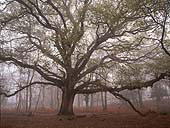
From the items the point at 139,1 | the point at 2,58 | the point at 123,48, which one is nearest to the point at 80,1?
the point at 123,48

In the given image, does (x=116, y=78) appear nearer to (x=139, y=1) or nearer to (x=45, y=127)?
(x=139, y=1)

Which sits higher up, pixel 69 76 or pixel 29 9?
pixel 29 9

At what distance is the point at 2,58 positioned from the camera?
609 inches

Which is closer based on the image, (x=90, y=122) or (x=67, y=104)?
(x=90, y=122)

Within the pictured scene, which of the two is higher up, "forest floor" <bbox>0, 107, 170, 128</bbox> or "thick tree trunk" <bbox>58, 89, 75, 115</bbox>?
"thick tree trunk" <bbox>58, 89, 75, 115</bbox>

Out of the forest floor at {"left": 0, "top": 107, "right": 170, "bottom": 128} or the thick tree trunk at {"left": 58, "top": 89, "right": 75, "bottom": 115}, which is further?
the thick tree trunk at {"left": 58, "top": 89, "right": 75, "bottom": 115}

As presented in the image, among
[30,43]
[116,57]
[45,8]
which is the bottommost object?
[116,57]

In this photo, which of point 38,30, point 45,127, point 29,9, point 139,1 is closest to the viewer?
point 45,127

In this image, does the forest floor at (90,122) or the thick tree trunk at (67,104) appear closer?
the forest floor at (90,122)

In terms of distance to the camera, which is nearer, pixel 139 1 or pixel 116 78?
pixel 139 1

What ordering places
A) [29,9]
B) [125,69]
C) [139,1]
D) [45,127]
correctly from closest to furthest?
[45,127] → [139,1] → [29,9] → [125,69]

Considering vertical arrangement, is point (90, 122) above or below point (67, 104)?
below

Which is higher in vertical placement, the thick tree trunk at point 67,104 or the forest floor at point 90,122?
the thick tree trunk at point 67,104

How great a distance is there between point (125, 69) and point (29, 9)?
29.2 feet
